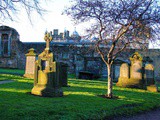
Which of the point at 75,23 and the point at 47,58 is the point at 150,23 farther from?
the point at 47,58

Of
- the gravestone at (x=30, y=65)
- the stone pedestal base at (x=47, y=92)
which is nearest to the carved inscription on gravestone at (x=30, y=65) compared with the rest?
the gravestone at (x=30, y=65)

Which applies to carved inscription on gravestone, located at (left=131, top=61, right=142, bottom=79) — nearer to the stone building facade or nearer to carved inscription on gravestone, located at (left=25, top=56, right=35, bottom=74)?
carved inscription on gravestone, located at (left=25, top=56, right=35, bottom=74)

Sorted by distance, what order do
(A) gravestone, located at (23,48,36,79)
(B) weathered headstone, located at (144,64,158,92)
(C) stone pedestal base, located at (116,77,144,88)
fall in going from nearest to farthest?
(B) weathered headstone, located at (144,64,158,92) → (C) stone pedestal base, located at (116,77,144,88) → (A) gravestone, located at (23,48,36,79)

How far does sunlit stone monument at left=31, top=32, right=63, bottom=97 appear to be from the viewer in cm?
944

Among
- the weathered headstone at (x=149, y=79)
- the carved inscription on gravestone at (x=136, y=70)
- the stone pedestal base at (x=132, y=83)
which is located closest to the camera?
the weathered headstone at (x=149, y=79)

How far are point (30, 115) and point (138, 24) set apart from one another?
260 inches

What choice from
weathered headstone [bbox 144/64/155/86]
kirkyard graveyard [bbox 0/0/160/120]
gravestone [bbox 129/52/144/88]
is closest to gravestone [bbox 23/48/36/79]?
kirkyard graveyard [bbox 0/0/160/120]

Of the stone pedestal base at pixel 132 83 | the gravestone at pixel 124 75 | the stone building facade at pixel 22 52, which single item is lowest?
the stone pedestal base at pixel 132 83

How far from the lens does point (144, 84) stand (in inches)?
595

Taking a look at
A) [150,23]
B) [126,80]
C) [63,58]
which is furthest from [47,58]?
[63,58]

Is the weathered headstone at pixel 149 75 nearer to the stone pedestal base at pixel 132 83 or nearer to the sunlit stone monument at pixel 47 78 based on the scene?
the stone pedestal base at pixel 132 83

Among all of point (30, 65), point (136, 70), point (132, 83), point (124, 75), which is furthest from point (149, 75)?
point (30, 65)

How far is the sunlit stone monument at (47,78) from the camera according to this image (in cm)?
944

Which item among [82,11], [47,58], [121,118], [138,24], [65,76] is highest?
[82,11]
